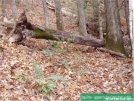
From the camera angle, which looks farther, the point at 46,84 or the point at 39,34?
the point at 39,34

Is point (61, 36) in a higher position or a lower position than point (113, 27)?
lower

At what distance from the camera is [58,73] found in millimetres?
7145

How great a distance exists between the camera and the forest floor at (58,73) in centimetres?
556

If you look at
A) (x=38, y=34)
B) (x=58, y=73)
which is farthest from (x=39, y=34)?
(x=58, y=73)

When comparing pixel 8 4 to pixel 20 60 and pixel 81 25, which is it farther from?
pixel 20 60

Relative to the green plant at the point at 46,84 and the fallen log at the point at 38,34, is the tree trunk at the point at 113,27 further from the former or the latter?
the green plant at the point at 46,84

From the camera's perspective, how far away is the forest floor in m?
5.56

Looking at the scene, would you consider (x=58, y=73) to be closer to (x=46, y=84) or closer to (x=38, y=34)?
(x=46, y=84)

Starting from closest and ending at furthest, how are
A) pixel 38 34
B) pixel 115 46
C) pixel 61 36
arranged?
pixel 38 34 < pixel 61 36 < pixel 115 46

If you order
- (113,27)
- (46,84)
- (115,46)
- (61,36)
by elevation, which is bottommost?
(115,46)

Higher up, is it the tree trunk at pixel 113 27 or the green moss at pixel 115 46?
the tree trunk at pixel 113 27

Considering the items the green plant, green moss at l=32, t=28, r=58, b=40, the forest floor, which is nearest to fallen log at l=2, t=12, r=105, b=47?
green moss at l=32, t=28, r=58, b=40

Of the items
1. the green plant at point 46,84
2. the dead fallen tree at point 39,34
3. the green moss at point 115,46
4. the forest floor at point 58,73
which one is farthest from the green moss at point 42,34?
the green plant at point 46,84

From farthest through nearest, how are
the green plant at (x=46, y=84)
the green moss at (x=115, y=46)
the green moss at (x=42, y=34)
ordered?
1. the green moss at (x=115, y=46)
2. the green moss at (x=42, y=34)
3. the green plant at (x=46, y=84)
